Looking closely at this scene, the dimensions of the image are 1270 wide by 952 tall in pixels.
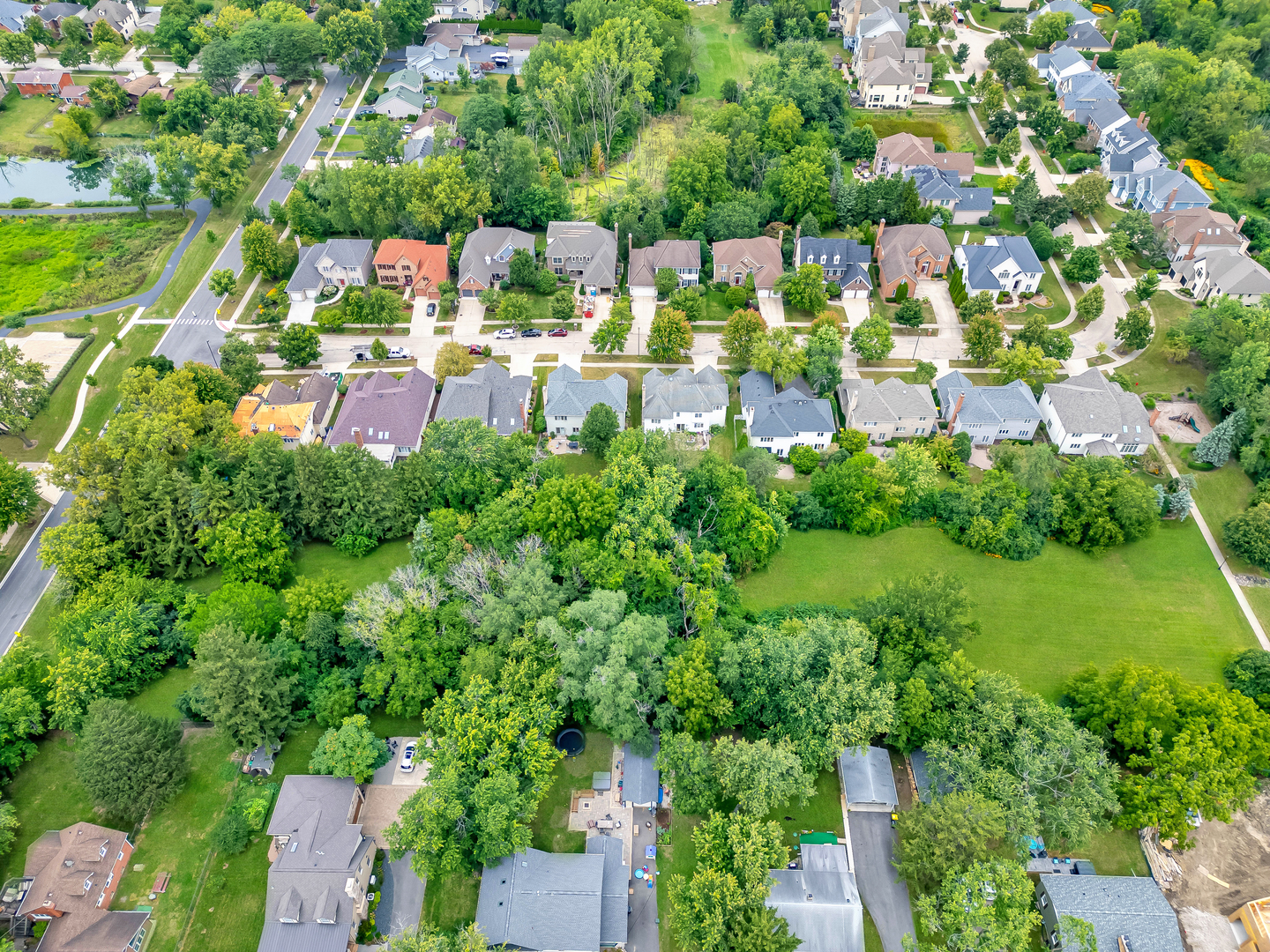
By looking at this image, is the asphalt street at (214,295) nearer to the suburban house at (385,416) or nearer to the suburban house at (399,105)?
the suburban house at (399,105)

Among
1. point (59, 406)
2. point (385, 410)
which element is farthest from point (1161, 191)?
point (59, 406)

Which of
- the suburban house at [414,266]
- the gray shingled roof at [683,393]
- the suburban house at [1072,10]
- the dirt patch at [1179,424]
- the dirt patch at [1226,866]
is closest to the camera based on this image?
the dirt patch at [1226,866]

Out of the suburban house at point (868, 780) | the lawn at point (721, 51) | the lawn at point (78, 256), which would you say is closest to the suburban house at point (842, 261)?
the lawn at point (721, 51)

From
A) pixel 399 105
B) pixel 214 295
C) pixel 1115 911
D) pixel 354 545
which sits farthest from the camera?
pixel 399 105

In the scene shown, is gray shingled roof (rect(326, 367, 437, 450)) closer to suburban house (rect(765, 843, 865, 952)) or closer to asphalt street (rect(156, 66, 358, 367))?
asphalt street (rect(156, 66, 358, 367))

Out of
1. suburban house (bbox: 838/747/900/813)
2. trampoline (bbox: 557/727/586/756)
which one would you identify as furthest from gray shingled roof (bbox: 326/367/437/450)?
suburban house (bbox: 838/747/900/813)

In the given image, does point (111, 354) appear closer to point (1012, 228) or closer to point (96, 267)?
point (96, 267)

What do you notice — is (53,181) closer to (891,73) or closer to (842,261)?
(842,261)
